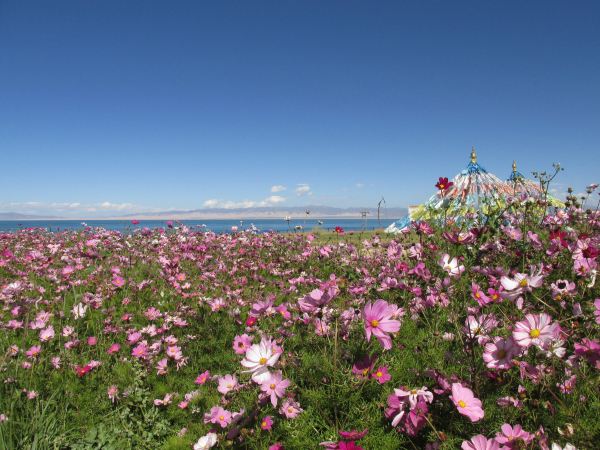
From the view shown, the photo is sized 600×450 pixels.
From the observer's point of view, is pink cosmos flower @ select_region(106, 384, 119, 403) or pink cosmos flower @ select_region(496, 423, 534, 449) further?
pink cosmos flower @ select_region(106, 384, 119, 403)

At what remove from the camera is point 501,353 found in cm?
189

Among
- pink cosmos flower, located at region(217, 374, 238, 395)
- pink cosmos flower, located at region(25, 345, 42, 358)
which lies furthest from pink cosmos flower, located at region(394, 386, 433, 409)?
pink cosmos flower, located at region(25, 345, 42, 358)

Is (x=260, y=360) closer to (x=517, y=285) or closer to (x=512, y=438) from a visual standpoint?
(x=512, y=438)

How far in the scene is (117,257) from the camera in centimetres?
714

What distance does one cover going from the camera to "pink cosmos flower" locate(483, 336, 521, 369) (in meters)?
1.83

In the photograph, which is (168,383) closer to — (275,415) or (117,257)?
(275,415)

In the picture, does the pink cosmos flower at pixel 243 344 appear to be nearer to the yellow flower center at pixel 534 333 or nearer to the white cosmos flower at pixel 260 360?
the white cosmos flower at pixel 260 360

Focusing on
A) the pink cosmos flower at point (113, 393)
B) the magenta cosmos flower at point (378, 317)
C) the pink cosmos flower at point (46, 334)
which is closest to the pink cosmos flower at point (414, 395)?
the magenta cosmos flower at point (378, 317)

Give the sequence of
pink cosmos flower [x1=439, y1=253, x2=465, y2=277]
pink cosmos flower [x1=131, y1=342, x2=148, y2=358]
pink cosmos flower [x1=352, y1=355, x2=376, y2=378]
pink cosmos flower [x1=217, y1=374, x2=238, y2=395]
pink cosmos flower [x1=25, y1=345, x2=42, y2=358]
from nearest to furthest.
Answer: pink cosmos flower [x1=352, y1=355, x2=376, y2=378]
pink cosmos flower [x1=217, y1=374, x2=238, y2=395]
pink cosmos flower [x1=439, y1=253, x2=465, y2=277]
pink cosmos flower [x1=25, y1=345, x2=42, y2=358]
pink cosmos flower [x1=131, y1=342, x2=148, y2=358]

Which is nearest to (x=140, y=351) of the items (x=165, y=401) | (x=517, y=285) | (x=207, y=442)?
(x=165, y=401)

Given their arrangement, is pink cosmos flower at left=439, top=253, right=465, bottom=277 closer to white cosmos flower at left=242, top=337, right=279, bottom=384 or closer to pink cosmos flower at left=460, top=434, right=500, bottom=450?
pink cosmos flower at left=460, top=434, right=500, bottom=450

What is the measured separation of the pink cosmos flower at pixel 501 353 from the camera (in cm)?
183

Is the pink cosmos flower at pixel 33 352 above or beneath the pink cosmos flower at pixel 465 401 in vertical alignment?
beneath

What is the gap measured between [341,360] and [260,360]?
2.42ft
